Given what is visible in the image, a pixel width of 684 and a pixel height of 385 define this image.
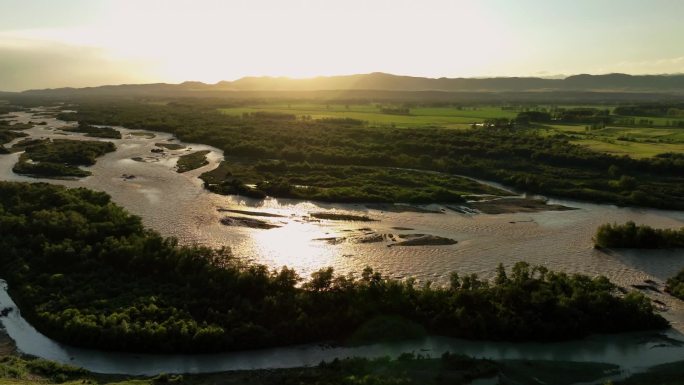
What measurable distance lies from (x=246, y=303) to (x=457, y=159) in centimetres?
3973

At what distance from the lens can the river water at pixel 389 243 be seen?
746 inches

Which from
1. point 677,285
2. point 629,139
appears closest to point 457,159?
point 629,139

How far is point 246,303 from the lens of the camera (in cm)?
2055

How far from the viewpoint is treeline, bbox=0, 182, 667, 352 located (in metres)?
19.0

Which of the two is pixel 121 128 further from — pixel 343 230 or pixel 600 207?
pixel 600 207

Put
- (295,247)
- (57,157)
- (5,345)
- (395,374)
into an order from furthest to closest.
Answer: (57,157), (295,247), (5,345), (395,374)

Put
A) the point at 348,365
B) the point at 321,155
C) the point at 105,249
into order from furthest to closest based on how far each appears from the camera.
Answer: the point at 321,155 → the point at 105,249 → the point at 348,365

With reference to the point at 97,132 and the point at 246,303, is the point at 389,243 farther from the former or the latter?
the point at 97,132

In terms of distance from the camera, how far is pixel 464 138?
66.3 m

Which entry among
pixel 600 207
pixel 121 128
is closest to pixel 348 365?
pixel 600 207

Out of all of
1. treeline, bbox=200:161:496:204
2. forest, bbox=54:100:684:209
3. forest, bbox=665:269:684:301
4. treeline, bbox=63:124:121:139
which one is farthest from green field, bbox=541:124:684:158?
treeline, bbox=63:124:121:139

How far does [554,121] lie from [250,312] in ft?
277

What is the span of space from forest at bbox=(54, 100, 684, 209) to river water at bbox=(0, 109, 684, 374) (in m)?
3.05

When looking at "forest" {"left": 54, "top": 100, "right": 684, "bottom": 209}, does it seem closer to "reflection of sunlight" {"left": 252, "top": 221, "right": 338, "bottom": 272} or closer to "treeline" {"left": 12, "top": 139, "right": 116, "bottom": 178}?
"reflection of sunlight" {"left": 252, "top": 221, "right": 338, "bottom": 272}
